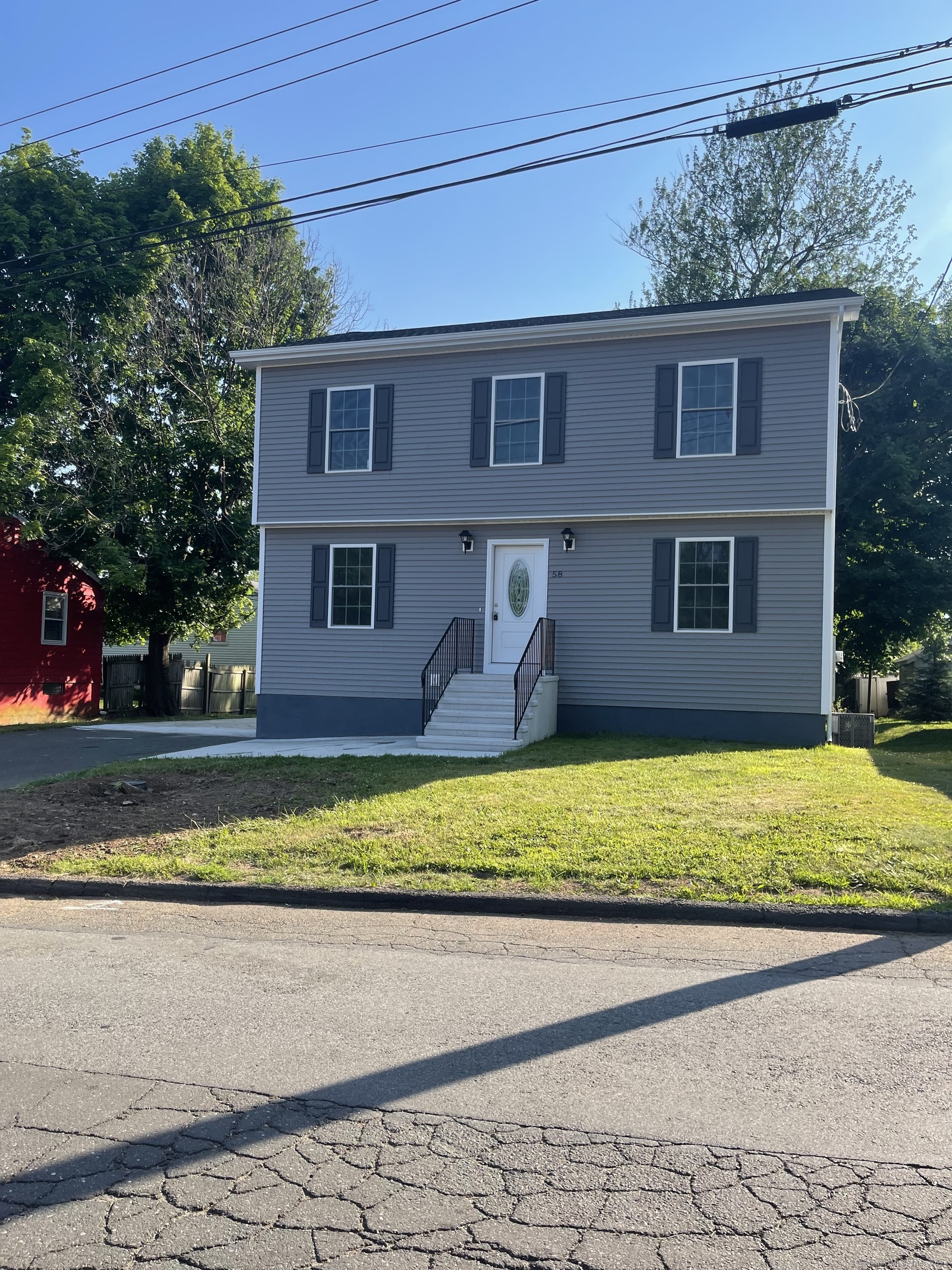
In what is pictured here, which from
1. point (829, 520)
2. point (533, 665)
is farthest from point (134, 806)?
point (829, 520)

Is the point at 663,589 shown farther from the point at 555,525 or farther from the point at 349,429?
the point at 349,429

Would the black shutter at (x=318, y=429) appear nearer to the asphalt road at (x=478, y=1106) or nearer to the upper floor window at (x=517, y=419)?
the upper floor window at (x=517, y=419)

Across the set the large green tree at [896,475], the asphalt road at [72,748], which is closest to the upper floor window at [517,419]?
the asphalt road at [72,748]

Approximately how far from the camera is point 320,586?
59.1 feet

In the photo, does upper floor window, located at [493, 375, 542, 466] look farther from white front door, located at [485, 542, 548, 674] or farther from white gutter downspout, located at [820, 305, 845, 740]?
white gutter downspout, located at [820, 305, 845, 740]

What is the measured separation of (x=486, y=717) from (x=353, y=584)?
4150 mm

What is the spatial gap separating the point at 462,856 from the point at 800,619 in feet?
29.2

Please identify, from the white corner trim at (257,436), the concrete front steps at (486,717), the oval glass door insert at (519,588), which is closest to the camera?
the concrete front steps at (486,717)

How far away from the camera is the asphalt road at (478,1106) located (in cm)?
298

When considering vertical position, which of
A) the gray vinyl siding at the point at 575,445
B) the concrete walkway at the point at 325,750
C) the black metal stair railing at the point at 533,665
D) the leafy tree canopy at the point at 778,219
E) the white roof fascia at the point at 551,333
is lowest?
the concrete walkway at the point at 325,750

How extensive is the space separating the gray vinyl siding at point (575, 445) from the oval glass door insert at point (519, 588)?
91 cm

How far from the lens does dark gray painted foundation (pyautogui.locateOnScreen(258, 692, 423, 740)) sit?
680 inches

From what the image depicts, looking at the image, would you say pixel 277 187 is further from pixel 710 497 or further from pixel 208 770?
pixel 208 770

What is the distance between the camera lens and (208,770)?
41.4 feet
